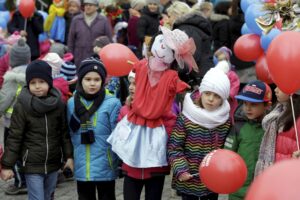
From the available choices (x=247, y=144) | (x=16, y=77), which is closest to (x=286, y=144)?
(x=247, y=144)

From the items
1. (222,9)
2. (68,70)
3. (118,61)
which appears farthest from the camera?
(222,9)

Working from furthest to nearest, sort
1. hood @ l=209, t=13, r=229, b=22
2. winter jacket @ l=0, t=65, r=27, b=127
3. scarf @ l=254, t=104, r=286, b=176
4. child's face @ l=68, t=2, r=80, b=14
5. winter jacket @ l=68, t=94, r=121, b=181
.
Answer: child's face @ l=68, t=2, r=80, b=14
hood @ l=209, t=13, r=229, b=22
winter jacket @ l=0, t=65, r=27, b=127
winter jacket @ l=68, t=94, r=121, b=181
scarf @ l=254, t=104, r=286, b=176

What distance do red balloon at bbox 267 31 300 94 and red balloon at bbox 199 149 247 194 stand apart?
56 centimetres

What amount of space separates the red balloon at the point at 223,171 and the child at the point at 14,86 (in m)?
2.29

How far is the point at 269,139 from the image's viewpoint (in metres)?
3.99

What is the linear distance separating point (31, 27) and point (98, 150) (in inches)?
244

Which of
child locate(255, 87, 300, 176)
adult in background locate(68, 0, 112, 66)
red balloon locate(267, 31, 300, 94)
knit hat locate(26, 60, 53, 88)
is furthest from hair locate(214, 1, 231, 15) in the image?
red balloon locate(267, 31, 300, 94)

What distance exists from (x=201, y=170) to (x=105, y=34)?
5.57m

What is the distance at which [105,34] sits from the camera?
909 centimetres

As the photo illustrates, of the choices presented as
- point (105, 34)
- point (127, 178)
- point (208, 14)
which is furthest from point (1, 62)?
point (208, 14)

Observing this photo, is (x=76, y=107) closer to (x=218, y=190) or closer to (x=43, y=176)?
(x=43, y=176)

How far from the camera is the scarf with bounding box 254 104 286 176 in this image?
3.95 meters

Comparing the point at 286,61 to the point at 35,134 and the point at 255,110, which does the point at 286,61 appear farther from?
the point at 35,134

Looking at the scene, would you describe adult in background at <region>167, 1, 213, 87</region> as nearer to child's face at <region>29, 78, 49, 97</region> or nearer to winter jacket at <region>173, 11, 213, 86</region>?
winter jacket at <region>173, 11, 213, 86</region>
